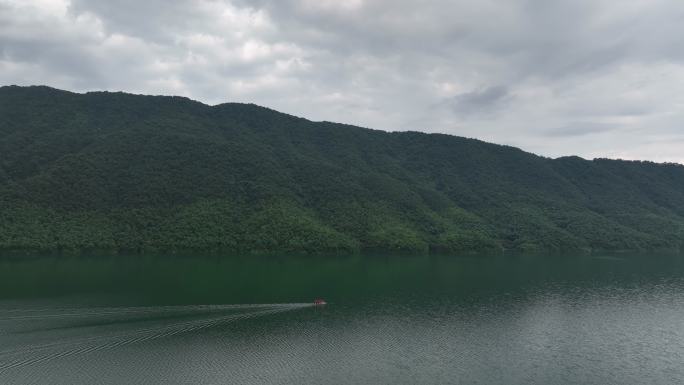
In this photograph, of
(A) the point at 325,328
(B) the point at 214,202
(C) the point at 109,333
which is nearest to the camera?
(C) the point at 109,333

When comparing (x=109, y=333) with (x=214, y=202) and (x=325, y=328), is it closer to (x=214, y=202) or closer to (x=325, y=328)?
(x=325, y=328)

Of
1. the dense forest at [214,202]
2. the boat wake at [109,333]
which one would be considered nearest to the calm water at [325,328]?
the boat wake at [109,333]

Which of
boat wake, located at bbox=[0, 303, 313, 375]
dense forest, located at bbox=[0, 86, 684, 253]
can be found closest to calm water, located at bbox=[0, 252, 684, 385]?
boat wake, located at bbox=[0, 303, 313, 375]

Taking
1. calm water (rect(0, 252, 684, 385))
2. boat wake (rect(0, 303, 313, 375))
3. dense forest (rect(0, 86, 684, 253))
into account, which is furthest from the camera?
dense forest (rect(0, 86, 684, 253))

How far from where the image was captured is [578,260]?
423ft

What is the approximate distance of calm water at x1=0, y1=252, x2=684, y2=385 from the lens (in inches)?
1427

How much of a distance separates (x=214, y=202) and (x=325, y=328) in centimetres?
9806

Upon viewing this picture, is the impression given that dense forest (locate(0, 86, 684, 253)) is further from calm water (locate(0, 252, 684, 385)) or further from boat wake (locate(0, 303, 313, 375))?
boat wake (locate(0, 303, 313, 375))

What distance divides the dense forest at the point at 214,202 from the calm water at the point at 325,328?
3508 cm

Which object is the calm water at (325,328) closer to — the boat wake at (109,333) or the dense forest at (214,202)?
the boat wake at (109,333)

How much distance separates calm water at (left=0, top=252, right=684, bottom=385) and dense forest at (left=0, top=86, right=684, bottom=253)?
115ft

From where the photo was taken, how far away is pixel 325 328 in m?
49.2


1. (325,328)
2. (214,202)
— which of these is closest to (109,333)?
(325,328)

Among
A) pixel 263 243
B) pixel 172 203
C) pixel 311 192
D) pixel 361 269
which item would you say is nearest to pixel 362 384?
pixel 361 269
